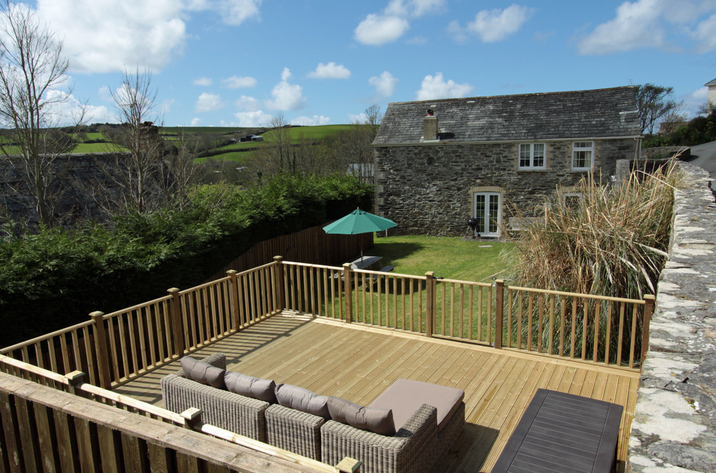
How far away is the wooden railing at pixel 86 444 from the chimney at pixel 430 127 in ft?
55.9

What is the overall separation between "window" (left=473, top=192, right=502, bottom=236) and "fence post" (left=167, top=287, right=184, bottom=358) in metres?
14.1

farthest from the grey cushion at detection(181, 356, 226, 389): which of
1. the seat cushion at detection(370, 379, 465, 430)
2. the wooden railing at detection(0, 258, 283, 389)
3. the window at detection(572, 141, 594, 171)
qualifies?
the window at detection(572, 141, 594, 171)

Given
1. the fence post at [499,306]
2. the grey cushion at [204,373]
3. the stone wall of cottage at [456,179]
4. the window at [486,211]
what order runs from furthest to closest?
the window at [486,211]
the stone wall of cottage at [456,179]
the fence post at [499,306]
the grey cushion at [204,373]

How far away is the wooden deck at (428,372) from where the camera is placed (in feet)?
14.7

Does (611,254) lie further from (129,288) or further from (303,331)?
(129,288)

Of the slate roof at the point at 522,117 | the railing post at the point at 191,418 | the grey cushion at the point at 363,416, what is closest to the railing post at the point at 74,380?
the railing post at the point at 191,418

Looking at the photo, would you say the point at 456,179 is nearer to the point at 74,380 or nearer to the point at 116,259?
the point at 116,259

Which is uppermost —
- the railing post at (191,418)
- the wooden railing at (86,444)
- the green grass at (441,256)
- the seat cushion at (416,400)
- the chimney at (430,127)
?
the chimney at (430,127)

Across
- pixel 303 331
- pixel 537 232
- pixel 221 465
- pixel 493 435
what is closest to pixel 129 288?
pixel 303 331

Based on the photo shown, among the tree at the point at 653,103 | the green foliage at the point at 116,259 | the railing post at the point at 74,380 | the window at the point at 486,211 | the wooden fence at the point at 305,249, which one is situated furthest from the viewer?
the tree at the point at 653,103

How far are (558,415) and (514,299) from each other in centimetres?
373

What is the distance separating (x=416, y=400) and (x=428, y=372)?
159cm

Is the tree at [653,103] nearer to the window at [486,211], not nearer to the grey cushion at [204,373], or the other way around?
the window at [486,211]

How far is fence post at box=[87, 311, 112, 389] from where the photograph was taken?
502 centimetres
